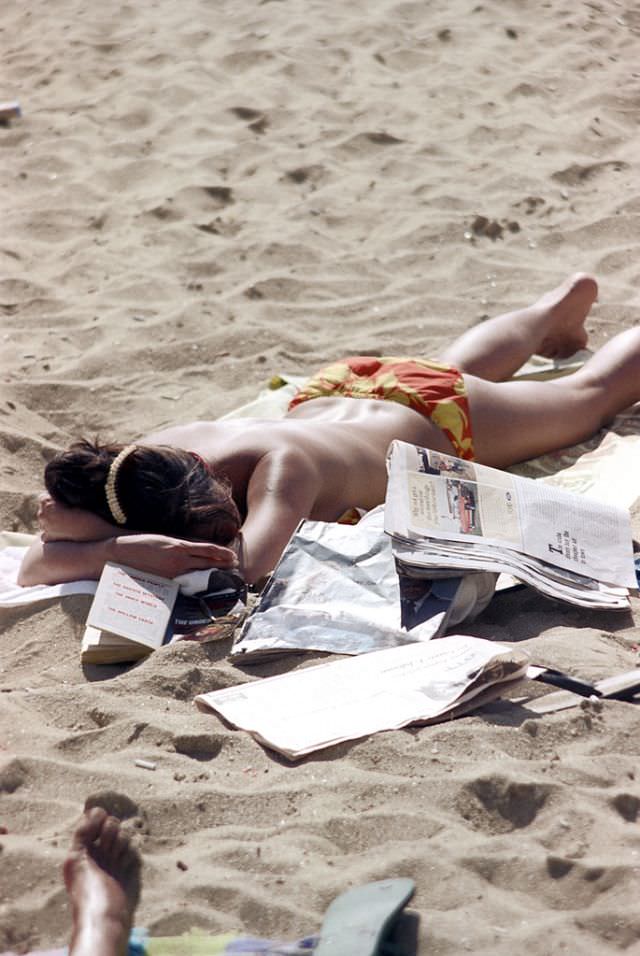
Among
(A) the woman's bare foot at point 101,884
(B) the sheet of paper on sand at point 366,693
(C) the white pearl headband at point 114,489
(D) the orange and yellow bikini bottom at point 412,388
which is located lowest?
(D) the orange and yellow bikini bottom at point 412,388

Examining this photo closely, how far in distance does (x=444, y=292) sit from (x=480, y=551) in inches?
88.1

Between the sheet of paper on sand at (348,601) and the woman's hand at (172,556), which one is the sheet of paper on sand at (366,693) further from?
the woman's hand at (172,556)

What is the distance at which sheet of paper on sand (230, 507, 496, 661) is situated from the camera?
2.56 metres

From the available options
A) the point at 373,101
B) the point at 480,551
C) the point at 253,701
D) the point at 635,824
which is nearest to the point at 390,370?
the point at 480,551

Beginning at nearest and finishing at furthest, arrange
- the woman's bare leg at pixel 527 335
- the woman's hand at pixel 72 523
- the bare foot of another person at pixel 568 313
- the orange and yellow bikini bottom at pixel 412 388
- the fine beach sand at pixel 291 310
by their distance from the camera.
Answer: the fine beach sand at pixel 291 310 < the woman's hand at pixel 72 523 < the orange and yellow bikini bottom at pixel 412 388 < the woman's bare leg at pixel 527 335 < the bare foot of another person at pixel 568 313

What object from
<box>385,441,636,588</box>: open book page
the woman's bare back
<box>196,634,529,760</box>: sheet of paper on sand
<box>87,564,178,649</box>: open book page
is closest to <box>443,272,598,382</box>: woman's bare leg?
the woman's bare back

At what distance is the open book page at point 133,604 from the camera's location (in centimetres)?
268

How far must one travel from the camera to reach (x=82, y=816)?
197cm

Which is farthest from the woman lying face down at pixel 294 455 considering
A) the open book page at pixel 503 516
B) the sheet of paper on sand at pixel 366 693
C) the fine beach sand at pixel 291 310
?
the sheet of paper on sand at pixel 366 693

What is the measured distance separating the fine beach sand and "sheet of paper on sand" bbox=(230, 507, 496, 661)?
0.29ft

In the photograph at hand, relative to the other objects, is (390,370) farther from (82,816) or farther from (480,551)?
(82,816)

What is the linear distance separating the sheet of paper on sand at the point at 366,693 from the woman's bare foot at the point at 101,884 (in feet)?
1.27

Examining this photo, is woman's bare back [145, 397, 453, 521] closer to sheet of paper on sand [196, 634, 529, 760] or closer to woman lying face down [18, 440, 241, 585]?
woman lying face down [18, 440, 241, 585]

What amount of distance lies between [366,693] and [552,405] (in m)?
1.69
